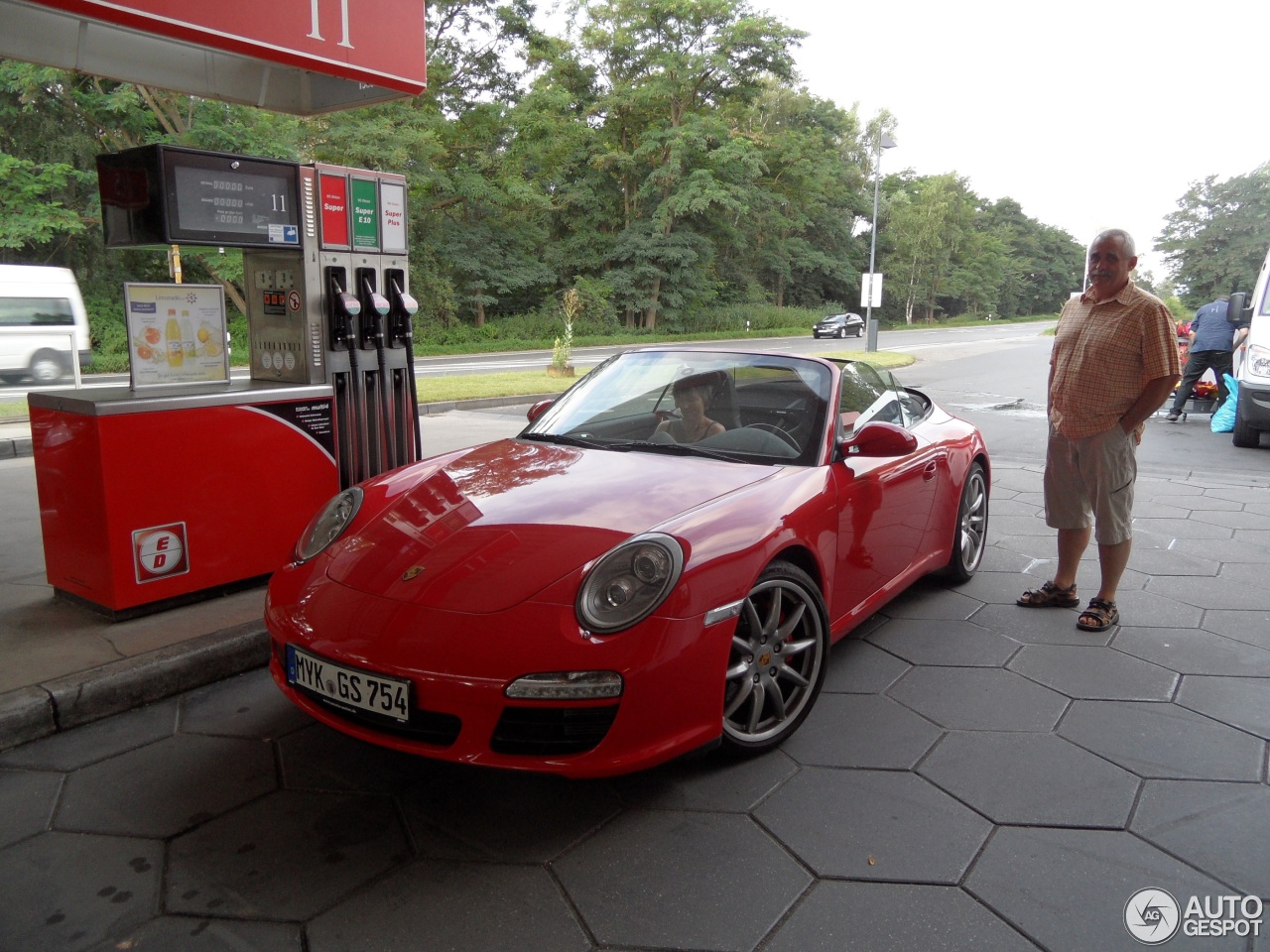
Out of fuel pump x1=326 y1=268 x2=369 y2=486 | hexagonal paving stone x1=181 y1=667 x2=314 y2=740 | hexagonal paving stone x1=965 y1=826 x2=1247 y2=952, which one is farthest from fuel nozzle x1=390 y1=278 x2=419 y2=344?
hexagonal paving stone x1=965 y1=826 x2=1247 y2=952

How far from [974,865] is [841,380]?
1.97 metres

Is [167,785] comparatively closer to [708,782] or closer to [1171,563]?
[708,782]

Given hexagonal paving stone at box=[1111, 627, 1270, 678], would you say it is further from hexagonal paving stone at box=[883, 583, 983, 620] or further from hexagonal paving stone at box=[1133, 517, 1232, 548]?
hexagonal paving stone at box=[1133, 517, 1232, 548]

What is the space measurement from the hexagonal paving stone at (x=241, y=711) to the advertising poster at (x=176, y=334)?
1507 millimetres

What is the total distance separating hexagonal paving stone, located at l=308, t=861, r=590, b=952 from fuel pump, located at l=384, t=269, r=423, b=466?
298cm

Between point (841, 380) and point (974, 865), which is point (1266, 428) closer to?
point (841, 380)

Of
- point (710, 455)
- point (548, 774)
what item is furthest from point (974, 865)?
point (710, 455)

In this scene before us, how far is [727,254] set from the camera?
45438mm

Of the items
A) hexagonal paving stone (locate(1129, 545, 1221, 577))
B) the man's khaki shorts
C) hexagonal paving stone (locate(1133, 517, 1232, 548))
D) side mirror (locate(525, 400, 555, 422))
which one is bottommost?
hexagonal paving stone (locate(1129, 545, 1221, 577))

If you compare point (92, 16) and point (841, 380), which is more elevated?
point (92, 16)

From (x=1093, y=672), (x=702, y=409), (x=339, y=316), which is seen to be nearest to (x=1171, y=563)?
(x=1093, y=672)

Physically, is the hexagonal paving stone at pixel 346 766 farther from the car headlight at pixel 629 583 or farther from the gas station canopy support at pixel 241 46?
the gas station canopy support at pixel 241 46

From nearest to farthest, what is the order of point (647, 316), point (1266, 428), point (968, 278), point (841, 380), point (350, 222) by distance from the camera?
point (841, 380)
point (350, 222)
point (1266, 428)
point (647, 316)
point (968, 278)

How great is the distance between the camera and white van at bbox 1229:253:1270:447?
9.53m
